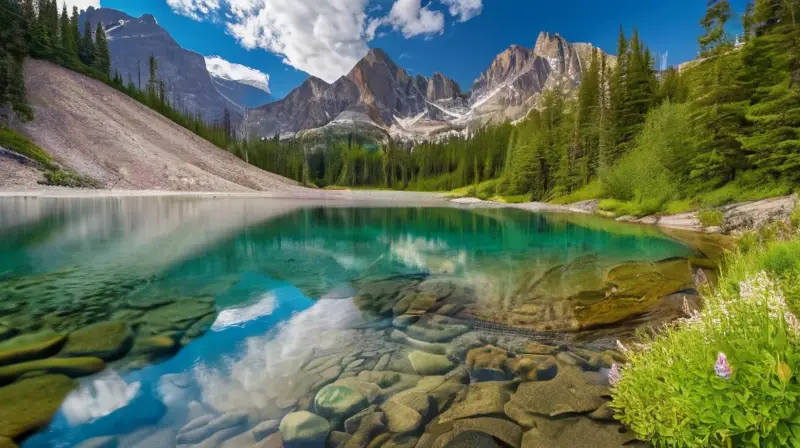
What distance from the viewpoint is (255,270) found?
14.2 meters

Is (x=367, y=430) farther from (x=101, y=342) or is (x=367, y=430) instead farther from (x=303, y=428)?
(x=101, y=342)

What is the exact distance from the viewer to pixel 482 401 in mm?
5047

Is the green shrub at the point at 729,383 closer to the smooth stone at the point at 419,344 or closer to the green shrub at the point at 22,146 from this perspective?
the smooth stone at the point at 419,344

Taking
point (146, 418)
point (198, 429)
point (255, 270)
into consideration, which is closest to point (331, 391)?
A: point (198, 429)

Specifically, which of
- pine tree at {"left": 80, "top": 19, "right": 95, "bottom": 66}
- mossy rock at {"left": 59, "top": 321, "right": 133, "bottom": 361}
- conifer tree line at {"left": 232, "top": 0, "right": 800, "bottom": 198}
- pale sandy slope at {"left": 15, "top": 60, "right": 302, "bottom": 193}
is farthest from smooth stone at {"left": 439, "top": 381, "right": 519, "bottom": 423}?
pine tree at {"left": 80, "top": 19, "right": 95, "bottom": 66}

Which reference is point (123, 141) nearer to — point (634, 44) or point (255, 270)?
point (255, 270)

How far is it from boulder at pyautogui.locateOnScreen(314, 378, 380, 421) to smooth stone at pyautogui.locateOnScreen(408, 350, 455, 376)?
0.99m

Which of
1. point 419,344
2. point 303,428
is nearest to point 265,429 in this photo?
point 303,428

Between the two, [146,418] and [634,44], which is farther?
[634,44]

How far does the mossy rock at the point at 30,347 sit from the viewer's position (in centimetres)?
623

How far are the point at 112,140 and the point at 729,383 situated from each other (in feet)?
303

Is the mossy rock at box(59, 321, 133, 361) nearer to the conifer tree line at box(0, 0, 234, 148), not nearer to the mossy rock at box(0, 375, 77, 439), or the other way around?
the mossy rock at box(0, 375, 77, 439)

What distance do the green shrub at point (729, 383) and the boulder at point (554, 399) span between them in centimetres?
81

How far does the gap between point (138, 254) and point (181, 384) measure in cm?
1330
